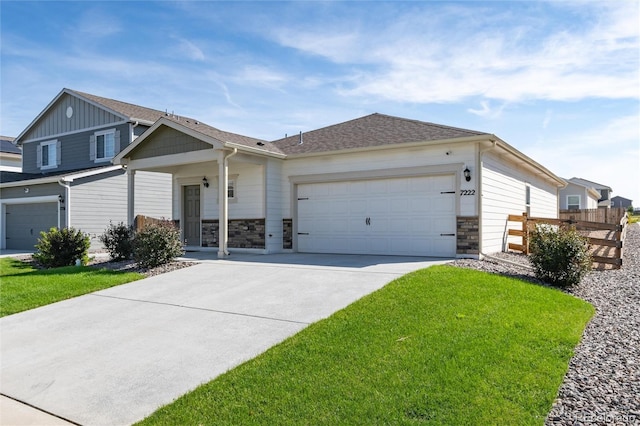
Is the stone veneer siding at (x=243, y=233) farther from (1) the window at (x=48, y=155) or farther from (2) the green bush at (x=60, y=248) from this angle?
(1) the window at (x=48, y=155)

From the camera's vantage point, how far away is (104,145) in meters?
20.2

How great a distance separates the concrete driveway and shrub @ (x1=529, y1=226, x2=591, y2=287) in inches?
88.0

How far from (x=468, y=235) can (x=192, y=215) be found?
974cm

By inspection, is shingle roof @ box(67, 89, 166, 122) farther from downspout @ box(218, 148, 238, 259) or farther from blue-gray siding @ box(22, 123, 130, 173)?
downspout @ box(218, 148, 238, 259)

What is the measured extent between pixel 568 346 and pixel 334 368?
263 centimetres

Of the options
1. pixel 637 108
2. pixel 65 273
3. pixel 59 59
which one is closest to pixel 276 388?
pixel 65 273

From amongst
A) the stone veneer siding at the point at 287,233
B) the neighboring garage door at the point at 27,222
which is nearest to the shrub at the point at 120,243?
the stone veneer siding at the point at 287,233

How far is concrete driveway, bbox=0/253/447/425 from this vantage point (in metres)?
4.33

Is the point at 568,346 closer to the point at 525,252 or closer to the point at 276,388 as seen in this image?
the point at 276,388

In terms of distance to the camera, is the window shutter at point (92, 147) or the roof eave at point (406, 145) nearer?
the roof eave at point (406, 145)

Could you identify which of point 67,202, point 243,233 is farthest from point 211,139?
point 67,202

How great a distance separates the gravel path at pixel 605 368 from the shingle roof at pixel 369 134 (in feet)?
16.1

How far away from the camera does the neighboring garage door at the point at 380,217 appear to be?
1109cm

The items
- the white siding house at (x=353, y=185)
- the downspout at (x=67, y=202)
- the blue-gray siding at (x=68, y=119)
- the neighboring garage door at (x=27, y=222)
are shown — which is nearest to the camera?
the white siding house at (x=353, y=185)
